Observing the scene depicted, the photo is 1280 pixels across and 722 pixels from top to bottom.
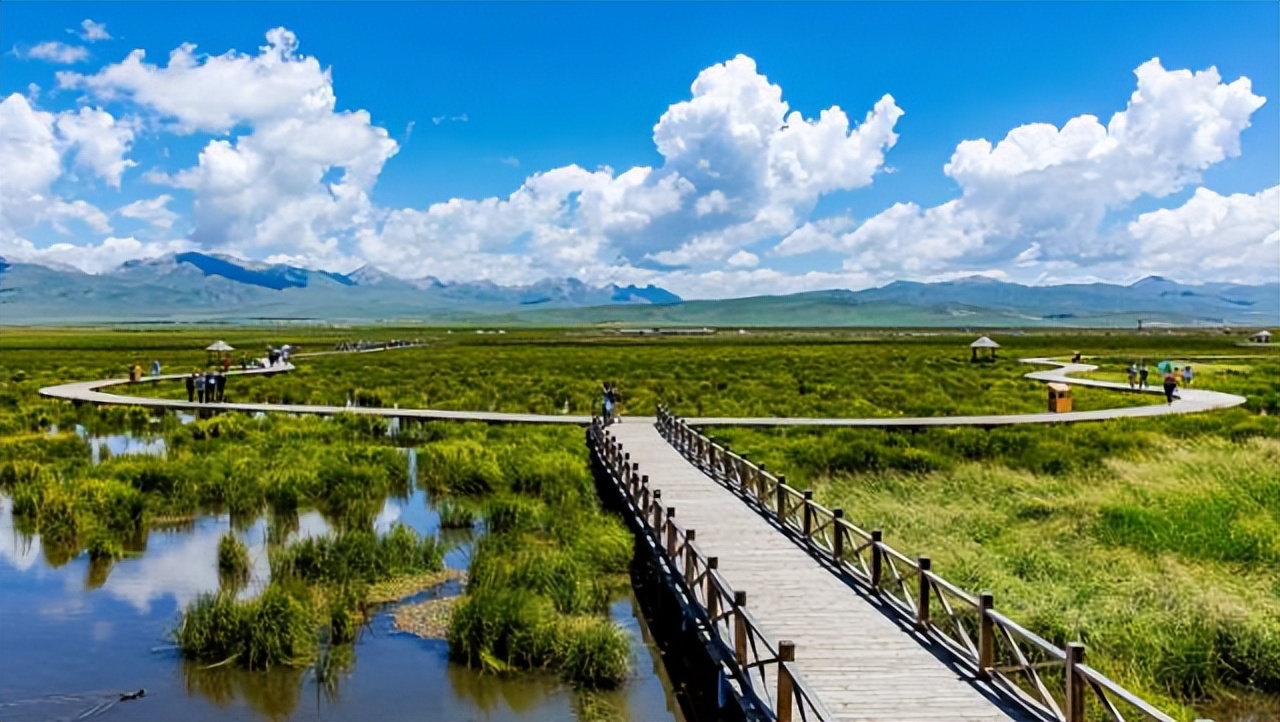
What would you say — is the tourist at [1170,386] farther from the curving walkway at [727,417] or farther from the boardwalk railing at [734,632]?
the boardwalk railing at [734,632]

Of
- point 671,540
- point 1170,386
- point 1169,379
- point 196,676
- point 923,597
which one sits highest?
point 1169,379

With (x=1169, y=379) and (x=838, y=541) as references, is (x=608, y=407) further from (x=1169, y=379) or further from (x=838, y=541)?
(x=1169, y=379)

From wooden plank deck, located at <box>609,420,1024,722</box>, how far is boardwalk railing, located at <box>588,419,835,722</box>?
1.29 feet

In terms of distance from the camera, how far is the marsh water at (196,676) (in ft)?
38.0

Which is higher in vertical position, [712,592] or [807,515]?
[807,515]

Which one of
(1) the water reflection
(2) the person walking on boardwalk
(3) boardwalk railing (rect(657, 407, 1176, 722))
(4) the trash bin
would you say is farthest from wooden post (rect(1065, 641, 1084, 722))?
(4) the trash bin

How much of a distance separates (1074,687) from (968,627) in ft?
15.5

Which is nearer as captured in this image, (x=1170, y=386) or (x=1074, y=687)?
(x=1074, y=687)

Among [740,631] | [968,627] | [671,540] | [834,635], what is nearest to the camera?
[740,631]

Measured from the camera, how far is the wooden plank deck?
9.28 metres

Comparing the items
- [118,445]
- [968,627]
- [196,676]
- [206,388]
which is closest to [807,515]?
[968,627]

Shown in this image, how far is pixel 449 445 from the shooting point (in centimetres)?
2764

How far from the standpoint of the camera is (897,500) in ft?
72.1

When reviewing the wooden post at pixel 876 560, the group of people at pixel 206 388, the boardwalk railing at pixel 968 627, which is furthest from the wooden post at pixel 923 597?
the group of people at pixel 206 388
